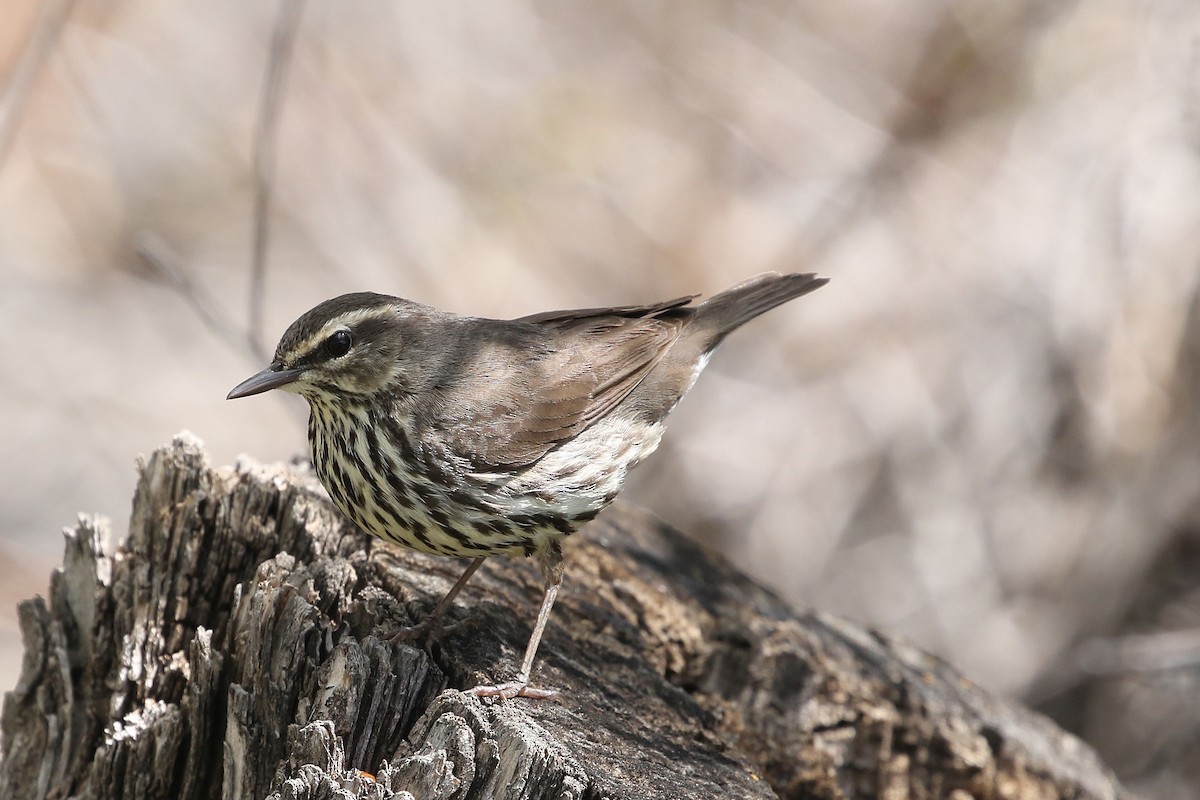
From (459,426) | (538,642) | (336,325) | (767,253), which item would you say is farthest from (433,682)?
(767,253)

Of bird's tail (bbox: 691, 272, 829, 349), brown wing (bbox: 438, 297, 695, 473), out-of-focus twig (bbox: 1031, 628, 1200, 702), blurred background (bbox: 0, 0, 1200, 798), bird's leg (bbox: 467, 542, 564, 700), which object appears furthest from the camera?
blurred background (bbox: 0, 0, 1200, 798)

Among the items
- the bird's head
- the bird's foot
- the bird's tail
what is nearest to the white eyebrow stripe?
the bird's head

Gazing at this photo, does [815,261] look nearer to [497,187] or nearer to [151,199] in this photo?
[497,187]

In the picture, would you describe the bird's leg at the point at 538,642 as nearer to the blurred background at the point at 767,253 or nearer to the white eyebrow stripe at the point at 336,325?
the white eyebrow stripe at the point at 336,325

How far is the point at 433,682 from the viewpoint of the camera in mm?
3658

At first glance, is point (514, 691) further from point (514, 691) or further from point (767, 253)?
point (767, 253)

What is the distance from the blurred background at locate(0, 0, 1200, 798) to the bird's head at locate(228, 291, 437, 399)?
325 centimetres

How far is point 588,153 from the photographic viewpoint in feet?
33.5

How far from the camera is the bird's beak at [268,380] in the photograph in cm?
404

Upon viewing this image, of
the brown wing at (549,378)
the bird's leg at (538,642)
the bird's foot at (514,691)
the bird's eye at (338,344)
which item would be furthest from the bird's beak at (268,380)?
the bird's foot at (514,691)

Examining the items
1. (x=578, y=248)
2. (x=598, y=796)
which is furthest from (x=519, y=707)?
(x=578, y=248)

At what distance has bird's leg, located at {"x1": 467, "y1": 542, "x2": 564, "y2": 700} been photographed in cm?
358

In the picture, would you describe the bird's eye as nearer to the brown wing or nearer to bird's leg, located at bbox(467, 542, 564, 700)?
the brown wing

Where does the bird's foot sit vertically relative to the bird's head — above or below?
below
